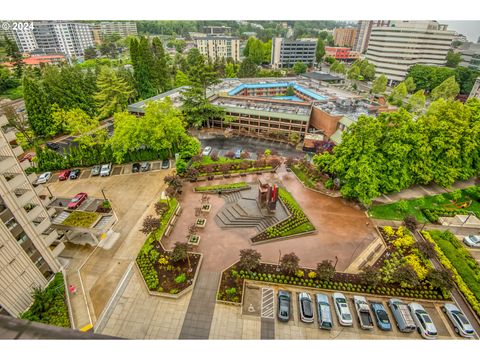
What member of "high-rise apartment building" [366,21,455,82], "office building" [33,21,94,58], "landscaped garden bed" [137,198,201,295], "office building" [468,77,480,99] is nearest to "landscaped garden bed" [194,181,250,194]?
"landscaped garden bed" [137,198,201,295]

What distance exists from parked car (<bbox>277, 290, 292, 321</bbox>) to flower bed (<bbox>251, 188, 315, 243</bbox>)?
7490 millimetres

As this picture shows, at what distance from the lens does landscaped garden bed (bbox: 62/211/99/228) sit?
2815 cm

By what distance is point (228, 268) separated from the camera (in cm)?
2625

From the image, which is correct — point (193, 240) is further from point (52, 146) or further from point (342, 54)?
point (342, 54)

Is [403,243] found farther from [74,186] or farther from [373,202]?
[74,186]

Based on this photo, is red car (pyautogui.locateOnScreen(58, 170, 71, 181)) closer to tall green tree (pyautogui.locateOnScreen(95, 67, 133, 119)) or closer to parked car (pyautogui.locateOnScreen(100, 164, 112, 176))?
parked car (pyautogui.locateOnScreen(100, 164, 112, 176))

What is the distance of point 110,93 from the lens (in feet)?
201

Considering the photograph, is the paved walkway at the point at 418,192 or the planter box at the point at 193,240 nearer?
the planter box at the point at 193,240

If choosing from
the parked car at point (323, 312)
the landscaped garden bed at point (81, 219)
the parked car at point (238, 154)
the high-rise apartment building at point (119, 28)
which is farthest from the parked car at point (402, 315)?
the high-rise apartment building at point (119, 28)

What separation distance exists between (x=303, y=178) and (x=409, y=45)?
9598 cm

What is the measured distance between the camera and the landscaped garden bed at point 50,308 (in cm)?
2091

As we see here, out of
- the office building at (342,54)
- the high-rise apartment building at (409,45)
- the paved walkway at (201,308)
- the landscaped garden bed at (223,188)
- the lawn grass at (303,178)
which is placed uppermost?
the high-rise apartment building at (409,45)

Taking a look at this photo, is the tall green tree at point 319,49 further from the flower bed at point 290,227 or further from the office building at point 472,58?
the flower bed at point 290,227

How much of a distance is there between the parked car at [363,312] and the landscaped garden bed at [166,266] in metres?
16.5
